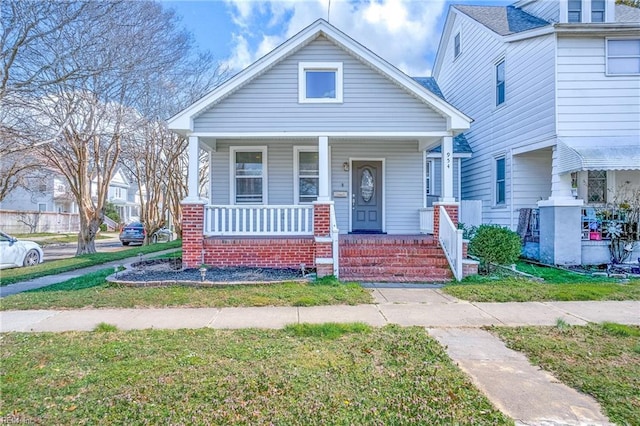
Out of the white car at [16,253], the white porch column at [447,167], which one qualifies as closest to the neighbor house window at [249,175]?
the white porch column at [447,167]

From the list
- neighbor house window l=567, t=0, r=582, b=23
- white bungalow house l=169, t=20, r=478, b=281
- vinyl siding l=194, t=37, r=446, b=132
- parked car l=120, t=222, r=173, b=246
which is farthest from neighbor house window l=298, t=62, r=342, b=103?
parked car l=120, t=222, r=173, b=246

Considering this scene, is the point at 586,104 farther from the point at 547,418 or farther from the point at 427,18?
the point at 547,418

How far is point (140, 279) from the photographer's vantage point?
7504 millimetres

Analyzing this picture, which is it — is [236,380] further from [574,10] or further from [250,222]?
[574,10]

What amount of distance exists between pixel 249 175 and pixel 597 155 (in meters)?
9.05

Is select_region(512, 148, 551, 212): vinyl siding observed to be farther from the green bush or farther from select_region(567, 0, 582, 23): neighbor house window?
select_region(567, 0, 582, 23): neighbor house window

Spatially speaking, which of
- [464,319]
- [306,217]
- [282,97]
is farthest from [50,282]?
[464,319]

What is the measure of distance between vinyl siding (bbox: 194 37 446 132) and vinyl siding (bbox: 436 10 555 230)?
342cm

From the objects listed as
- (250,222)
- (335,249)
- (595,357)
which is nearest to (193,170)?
(250,222)

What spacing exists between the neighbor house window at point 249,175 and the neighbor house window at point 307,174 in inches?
43.5

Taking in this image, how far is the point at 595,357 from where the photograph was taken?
3.89m

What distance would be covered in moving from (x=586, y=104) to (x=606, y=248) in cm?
376

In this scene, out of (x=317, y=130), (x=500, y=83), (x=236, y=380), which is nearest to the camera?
(x=236, y=380)

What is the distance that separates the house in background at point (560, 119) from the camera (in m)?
9.58
